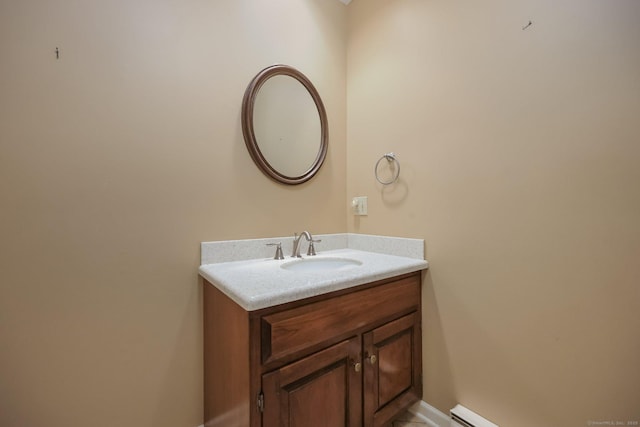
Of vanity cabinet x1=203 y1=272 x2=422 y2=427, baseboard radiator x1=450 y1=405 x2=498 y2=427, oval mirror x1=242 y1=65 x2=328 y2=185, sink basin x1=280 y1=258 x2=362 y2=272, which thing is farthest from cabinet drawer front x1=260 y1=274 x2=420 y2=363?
oval mirror x1=242 y1=65 x2=328 y2=185

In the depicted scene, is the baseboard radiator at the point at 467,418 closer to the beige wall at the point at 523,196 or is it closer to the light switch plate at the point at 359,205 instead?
the beige wall at the point at 523,196

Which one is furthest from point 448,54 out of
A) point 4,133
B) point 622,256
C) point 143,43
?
point 4,133

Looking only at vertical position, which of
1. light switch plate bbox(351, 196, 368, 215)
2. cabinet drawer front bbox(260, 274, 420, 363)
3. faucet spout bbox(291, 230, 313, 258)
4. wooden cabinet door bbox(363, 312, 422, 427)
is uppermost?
light switch plate bbox(351, 196, 368, 215)

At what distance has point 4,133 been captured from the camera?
0.86 metres

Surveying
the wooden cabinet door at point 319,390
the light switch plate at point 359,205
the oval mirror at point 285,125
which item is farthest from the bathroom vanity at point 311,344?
the oval mirror at point 285,125

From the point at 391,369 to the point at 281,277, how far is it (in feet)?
2.26

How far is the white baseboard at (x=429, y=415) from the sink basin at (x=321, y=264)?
81cm

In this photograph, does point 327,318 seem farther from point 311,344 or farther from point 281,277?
point 281,277

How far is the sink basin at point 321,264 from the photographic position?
1.34 m

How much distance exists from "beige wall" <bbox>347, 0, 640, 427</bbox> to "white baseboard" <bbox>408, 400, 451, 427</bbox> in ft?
0.12

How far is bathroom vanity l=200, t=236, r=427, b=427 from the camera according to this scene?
0.79m

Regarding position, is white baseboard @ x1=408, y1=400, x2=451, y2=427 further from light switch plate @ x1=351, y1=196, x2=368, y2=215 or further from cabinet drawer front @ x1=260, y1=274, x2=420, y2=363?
light switch plate @ x1=351, y1=196, x2=368, y2=215

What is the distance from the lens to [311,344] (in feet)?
2.86

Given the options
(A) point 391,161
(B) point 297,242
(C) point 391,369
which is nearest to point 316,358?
(C) point 391,369
